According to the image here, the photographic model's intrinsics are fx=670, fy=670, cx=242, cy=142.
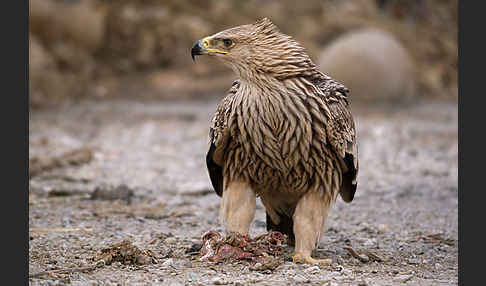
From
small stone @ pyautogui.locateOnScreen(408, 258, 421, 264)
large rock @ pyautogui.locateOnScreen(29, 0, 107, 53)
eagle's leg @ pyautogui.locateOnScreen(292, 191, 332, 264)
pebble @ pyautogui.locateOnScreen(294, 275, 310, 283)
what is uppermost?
large rock @ pyautogui.locateOnScreen(29, 0, 107, 53)

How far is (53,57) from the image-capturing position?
1698 centimetres

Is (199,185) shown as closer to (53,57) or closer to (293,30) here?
(53,57)

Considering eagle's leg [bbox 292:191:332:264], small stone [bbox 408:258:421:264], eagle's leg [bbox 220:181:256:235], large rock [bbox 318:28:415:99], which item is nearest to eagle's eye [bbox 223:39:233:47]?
eagle's leg [bbox 220:181:256:235]

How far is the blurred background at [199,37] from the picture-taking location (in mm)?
15680

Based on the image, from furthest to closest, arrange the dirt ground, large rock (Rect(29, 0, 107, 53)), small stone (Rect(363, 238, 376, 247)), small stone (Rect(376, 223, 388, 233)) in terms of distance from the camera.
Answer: large rock (Rect(29, 0, 107, 53))
small stone (Rect(376, 223, 388, 233))
small stone (Rect(363, 238, 376, 247))
the dirt ground

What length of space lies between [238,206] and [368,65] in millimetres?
11108

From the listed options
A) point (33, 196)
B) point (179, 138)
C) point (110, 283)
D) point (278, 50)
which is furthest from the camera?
point (179, 138)

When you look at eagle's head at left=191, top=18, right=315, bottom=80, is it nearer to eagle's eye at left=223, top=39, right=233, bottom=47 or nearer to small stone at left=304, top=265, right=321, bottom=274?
eagle's eye at left=223, top=39, right=233, bottom=47

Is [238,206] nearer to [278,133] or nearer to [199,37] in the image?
[278,133]

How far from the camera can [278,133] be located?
4.43 meters

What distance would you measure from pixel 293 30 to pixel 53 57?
703 cm

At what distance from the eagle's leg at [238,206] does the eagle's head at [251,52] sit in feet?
2.66

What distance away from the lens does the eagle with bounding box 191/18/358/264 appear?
4414 mm

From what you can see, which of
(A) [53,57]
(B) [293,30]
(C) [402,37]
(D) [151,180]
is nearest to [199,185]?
(D) [151,180]
